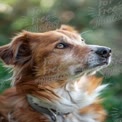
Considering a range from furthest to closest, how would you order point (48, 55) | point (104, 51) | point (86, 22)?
point (86, 22)
point (48, 55)
point (104, 51)

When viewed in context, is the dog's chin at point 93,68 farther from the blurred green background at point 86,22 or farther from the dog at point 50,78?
the blurred green background at point 86,22

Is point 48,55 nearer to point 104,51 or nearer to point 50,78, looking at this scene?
Result: point 50,78

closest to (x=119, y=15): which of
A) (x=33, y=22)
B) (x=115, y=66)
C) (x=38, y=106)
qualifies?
(x=115, y=66)

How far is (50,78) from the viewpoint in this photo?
3316 mm

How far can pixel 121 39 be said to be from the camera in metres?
4.18

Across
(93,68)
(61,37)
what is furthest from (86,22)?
(93,68)

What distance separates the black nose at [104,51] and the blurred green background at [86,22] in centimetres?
31

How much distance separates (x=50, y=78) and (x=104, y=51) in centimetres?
36

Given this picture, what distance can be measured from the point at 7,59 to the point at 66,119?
474 mm

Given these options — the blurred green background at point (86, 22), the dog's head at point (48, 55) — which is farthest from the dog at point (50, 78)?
the blurred green background at point (86, 22)

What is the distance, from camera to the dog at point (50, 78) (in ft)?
10.7

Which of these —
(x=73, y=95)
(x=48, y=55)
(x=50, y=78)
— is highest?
(x=48, y=55)

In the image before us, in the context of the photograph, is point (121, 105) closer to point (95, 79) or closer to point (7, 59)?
point (95, 79)

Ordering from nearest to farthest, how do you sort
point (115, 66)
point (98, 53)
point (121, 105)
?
1. point (98, 53)
2. point (115, 66)
3. point (121, 105)
